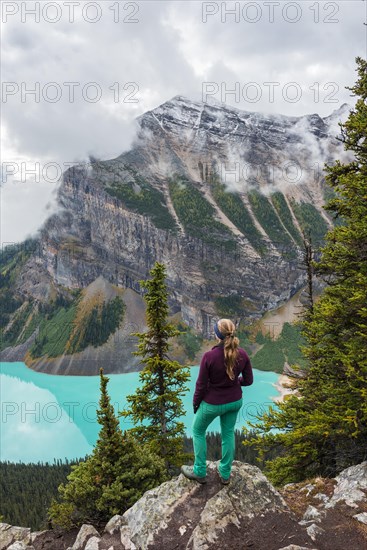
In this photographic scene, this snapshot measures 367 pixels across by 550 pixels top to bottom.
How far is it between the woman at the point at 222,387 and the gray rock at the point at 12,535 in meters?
6.02

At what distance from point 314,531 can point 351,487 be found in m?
2.32

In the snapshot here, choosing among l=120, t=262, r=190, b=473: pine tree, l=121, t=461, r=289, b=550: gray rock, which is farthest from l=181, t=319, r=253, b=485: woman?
l=120, t=262, r=190, b=473: pine tree

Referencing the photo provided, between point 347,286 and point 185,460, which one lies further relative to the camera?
point 185,460

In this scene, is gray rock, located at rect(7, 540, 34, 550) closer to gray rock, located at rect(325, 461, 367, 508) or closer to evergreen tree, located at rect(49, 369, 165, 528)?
evergreen tree, located at rect(49, 369, 165, 528)

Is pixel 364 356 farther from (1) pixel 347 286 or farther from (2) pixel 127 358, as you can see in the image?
(2) pixel 127 358

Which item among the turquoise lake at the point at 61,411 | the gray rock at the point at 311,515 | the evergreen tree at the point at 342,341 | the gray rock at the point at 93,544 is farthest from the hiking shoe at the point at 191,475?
the turquoise lake at the point at 61,411

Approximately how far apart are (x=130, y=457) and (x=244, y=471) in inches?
216

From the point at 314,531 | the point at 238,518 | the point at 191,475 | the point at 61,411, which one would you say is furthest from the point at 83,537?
the point at 61,411

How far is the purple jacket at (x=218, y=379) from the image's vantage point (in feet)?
27.3

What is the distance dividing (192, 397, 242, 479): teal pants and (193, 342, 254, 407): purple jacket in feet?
0.62

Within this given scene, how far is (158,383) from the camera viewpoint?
58.0 feet

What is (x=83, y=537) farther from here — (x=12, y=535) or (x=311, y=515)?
(x=311, y=515)

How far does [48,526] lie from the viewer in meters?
11.9

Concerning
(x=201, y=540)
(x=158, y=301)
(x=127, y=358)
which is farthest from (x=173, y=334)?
(x=127, y=358)
